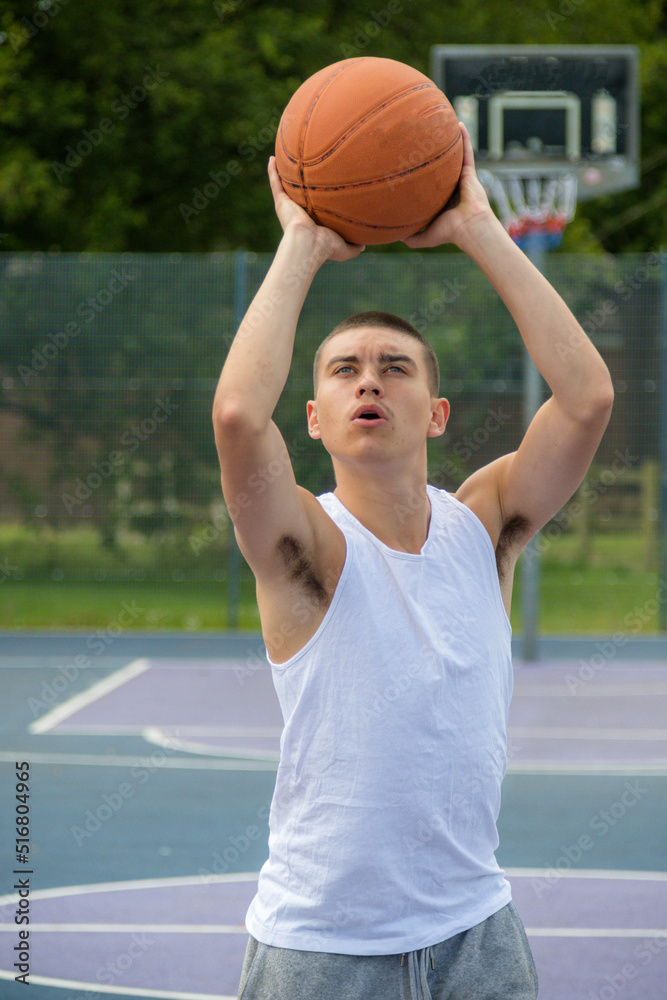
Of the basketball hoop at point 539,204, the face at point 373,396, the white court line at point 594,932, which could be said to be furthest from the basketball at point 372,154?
the basketball hoop at point 539,204

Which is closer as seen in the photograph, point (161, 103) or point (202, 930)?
point (202, 930)

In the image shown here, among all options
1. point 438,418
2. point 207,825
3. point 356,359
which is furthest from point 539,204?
point 356,359

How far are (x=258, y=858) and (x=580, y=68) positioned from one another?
738 cm

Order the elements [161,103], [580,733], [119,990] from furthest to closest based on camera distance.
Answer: [161,103], [580,733], [119,990]

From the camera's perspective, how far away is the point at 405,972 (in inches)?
70.7

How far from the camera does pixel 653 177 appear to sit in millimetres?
21125

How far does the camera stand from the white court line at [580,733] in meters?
7.04

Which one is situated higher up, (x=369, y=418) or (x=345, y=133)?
(x=345, y=133)

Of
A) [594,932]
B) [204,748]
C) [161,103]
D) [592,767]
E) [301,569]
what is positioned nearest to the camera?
[301,569]

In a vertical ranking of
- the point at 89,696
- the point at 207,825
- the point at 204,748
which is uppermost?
the point at 207,825

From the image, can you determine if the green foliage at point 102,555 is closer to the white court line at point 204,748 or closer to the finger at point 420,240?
the white court line at point 204,748

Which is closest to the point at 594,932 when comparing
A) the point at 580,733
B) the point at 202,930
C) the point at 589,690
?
the point at 202,930

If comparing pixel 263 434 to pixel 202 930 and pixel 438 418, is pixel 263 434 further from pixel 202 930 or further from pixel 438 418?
pixel 202 930

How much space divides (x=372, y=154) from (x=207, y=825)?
12.5 ft
